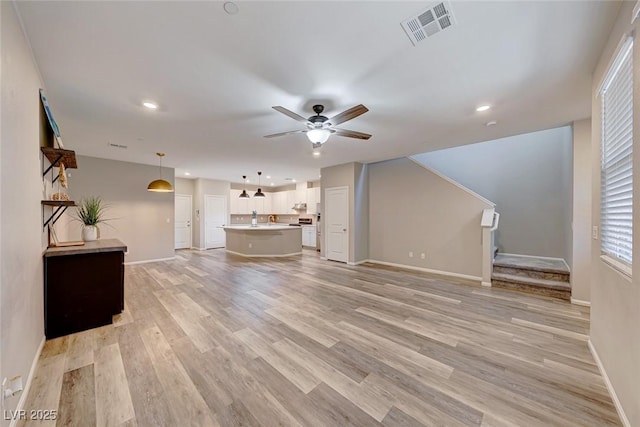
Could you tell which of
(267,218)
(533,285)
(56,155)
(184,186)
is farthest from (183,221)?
(533,285)

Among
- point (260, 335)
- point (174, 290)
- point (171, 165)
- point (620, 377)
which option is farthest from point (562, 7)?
point (171, 165)

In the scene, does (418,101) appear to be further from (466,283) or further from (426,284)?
(466,283)

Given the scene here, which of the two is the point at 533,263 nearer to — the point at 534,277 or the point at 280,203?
the point at 534,277

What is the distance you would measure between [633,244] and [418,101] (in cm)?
220

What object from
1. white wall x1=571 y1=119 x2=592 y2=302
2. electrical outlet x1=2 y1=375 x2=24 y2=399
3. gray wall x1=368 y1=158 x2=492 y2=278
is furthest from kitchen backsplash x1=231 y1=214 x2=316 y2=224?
electrical outlet x1=2 y1=375 x2=24 y2=399

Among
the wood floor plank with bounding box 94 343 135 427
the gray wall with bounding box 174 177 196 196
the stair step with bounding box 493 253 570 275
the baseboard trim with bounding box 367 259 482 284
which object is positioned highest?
the gray wall with bounding box 174 177 196 196

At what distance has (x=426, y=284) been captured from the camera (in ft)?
14.6

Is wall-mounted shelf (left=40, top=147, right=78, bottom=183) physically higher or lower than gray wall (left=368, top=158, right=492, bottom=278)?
higher

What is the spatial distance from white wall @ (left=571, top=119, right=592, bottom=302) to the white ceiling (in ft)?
1.03

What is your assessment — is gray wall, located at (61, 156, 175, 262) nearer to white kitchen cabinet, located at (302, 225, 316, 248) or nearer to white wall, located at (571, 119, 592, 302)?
white kitchen cabinet, located at (302, 225, 316, 248)

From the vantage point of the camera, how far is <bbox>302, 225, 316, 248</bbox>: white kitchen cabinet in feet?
29.3

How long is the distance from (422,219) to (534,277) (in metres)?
2.19

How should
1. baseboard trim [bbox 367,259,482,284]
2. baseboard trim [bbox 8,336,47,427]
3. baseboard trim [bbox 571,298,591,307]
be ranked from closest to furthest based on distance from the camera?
baseboard trim [bbox 8,336,47,427]
baseboard trim [bbox 571,298,591,307]
baseboard trim [bbox 367,259,482,284]

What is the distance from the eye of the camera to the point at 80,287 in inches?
107
